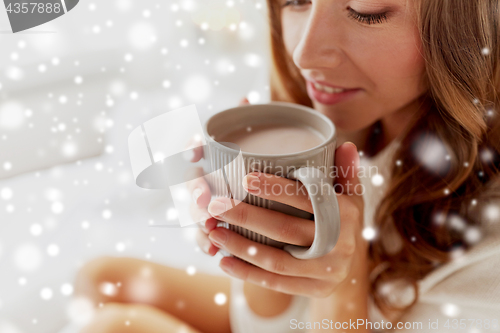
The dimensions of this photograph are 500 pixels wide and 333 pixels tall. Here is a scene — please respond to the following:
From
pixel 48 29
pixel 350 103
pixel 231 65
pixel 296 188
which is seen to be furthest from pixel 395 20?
pixel 231 65

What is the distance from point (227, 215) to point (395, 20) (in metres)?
0.39

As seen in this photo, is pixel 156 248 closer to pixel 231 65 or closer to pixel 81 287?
pixel 81 287

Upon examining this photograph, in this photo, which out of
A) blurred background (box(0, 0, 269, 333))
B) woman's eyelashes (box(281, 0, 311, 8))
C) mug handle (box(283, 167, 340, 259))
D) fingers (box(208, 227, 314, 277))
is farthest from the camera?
blurred background (box(0, 0, 269, 333))

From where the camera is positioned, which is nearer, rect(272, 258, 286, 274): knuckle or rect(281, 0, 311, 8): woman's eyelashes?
rect(272, 258, 286, 274): knuckle

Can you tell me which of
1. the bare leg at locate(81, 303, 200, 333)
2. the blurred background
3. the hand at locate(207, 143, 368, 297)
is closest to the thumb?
the hand at locate(207, 143, 368, 297)

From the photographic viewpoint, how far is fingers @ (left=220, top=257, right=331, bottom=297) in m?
0.54

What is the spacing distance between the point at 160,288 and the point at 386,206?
Answer: 0.56m

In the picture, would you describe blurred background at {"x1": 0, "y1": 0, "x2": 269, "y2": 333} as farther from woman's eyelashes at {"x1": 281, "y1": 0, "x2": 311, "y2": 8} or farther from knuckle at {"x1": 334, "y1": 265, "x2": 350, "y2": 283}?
knuckle at {"x1": 334, "y1": 265, "x2": 350, "y2": 283}

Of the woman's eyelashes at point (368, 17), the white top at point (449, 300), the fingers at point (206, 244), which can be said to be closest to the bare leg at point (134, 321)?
the white top at point (449, 300)

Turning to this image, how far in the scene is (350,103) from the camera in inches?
26.1

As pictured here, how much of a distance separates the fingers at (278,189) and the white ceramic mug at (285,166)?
0.01 m

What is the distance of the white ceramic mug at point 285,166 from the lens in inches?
15.9

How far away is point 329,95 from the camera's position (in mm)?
681

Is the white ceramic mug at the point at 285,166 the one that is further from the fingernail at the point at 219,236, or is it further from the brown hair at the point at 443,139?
the brown hair at the point at 443,139
